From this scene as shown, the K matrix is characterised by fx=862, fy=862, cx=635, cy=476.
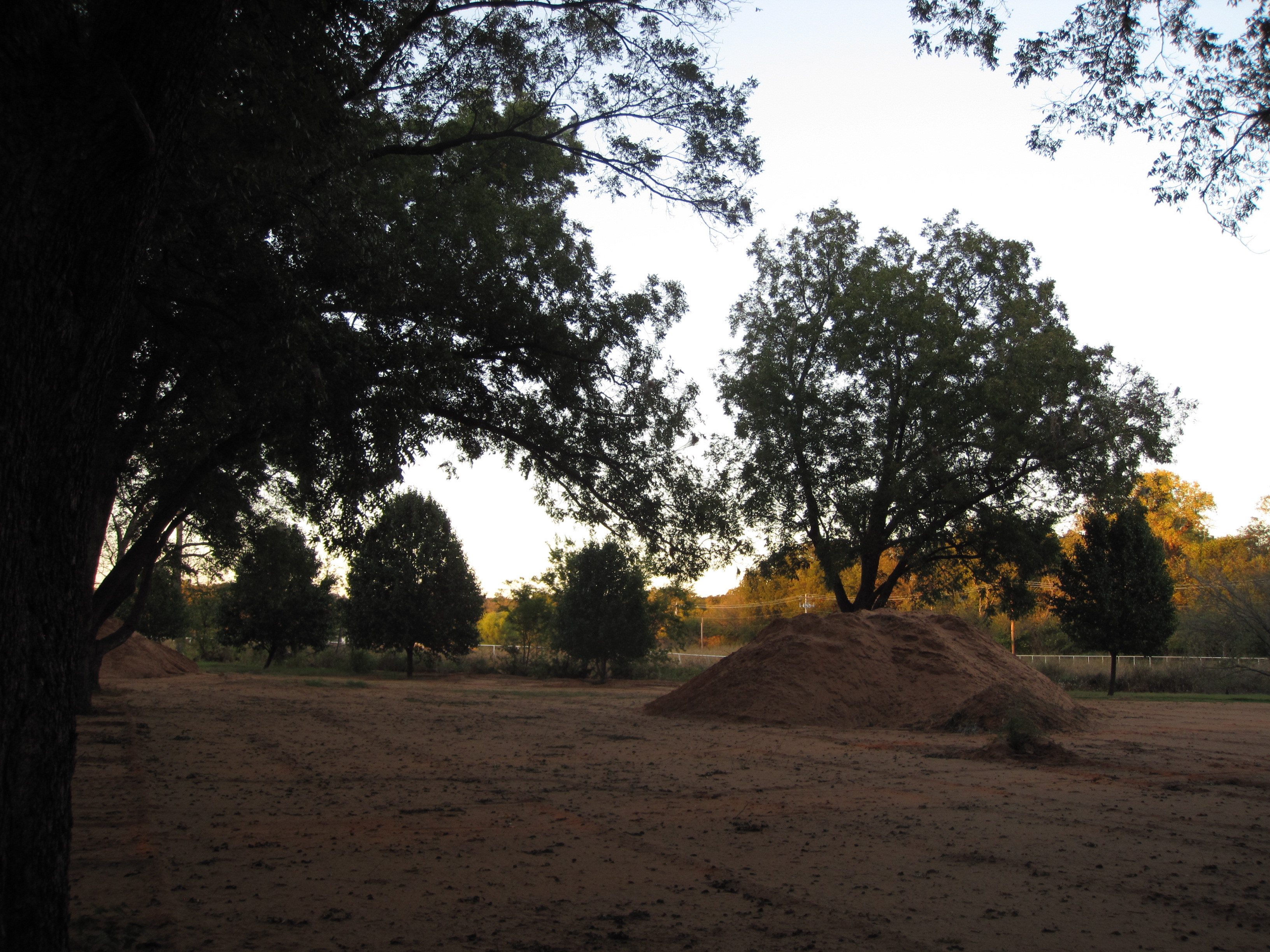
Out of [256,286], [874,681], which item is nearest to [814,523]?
[874,681]

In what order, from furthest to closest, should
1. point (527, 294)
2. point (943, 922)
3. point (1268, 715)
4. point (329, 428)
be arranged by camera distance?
point (1268, 715) → point (527, 294) → point (329, 428) → point (943, 922)

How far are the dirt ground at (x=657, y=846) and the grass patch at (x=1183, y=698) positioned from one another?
1383 centimetres

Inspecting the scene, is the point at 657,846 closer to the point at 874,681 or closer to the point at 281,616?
the point at 874,681

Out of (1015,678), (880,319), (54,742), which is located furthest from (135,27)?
(880,319)

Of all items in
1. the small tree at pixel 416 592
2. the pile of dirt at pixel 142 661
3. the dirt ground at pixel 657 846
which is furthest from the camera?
the small tree at pixel 416 592

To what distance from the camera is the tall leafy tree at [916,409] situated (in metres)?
23.9

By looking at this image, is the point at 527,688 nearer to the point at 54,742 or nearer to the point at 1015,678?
the point at 1015,678

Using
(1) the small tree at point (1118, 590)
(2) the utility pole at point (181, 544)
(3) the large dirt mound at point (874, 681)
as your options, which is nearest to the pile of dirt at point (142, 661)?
(2) the utility pole at point (181, 544)

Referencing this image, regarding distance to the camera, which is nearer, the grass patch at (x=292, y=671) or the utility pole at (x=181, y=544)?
the utility pole at (x=181, y=544)

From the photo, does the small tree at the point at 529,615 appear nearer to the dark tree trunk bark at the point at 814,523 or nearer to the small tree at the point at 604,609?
the small tree at the point at 604,609

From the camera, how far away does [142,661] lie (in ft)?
97.1

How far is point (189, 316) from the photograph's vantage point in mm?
9430

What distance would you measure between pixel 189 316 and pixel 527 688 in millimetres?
20507

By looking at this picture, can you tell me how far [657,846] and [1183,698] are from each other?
82.6 feet
